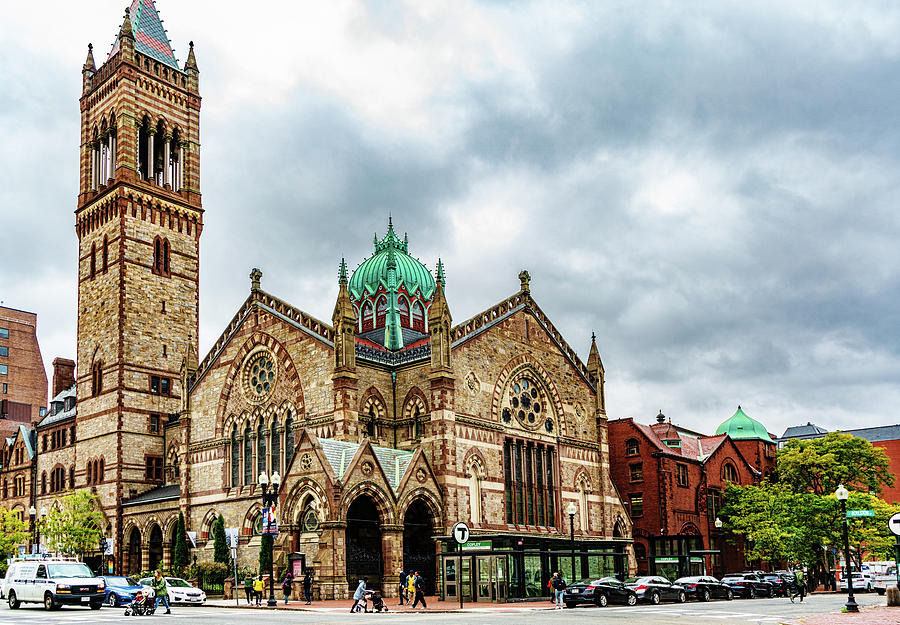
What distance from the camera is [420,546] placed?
5322 centimetres

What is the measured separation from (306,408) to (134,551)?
2090cm

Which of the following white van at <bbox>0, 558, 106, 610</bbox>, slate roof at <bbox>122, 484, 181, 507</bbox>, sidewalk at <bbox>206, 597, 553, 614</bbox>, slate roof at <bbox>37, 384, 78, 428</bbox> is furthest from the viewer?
slate roof at <bbox>37, 384, 78, 428</bbox>

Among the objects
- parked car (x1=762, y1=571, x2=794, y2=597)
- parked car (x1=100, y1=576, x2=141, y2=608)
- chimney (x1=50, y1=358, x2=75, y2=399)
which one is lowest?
parked car (x1=762, y1=571, x2=794, y2=597)

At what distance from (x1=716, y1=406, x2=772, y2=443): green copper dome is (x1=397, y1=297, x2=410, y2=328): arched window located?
3179 centimetres

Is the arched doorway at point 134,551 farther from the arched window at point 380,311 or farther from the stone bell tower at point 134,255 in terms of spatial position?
the arched window at point 380,311

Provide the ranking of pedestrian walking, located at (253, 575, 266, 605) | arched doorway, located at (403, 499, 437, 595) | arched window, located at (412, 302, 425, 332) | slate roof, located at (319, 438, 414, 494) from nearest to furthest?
pedestrian walking, located at (253, 575, 266, 605), slate roof, located at (319, 438, 414, 494), arched doorway, located at (403, 499, 437, 595), arched window, located at (412, 302, 425, 332)

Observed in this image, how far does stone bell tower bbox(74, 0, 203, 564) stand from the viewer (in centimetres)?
6969

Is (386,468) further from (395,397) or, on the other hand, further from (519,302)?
(519,302)

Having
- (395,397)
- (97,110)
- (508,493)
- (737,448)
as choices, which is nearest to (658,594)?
(508,493)

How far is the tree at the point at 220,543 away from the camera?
186ft

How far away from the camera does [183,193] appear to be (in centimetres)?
7706

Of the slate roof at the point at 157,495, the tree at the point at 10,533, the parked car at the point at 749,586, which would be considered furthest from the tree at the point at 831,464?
the tree at the point at 10,533

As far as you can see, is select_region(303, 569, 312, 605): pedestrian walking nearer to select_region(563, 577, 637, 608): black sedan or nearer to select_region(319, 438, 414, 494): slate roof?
select_region(319, 438, 414, 494): slate roof

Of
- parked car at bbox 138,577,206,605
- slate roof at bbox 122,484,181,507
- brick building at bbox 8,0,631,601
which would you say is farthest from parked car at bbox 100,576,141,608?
slate roof at bbox 122,484,181,507
